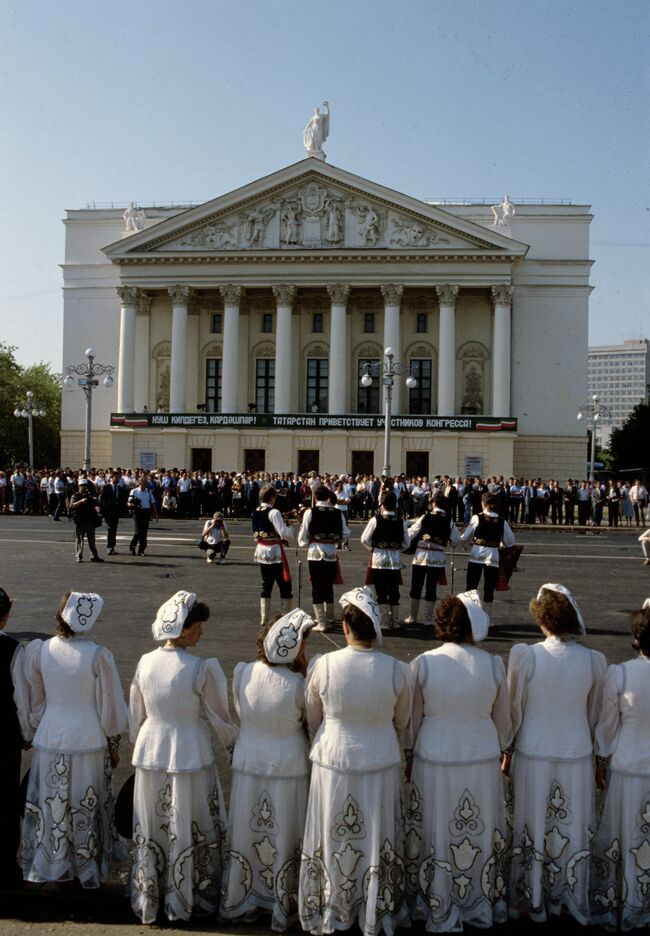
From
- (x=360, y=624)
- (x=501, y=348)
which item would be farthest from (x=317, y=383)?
(x=360, y=624)

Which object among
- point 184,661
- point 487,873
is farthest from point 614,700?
point 184,661

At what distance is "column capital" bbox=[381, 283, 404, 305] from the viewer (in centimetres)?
5269

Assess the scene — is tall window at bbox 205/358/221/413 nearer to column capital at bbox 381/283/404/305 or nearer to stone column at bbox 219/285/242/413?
stone column at bbox 219/285/242/413

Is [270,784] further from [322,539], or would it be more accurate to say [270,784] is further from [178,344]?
[178,344]

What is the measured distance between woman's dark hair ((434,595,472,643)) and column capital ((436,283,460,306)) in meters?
49.0

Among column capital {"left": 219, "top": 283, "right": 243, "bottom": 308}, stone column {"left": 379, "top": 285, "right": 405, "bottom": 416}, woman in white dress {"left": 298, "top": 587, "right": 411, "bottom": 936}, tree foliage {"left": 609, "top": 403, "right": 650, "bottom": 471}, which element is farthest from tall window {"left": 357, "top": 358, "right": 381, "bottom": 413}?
woman in white dress {"left": 298, "top": 587, "right": 411, "bottom": 936}

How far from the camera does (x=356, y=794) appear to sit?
4.73 metres

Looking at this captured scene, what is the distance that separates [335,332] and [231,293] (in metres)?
6.79

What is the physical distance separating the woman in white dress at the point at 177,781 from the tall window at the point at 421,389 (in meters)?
51.2

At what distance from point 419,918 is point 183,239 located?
53.2m

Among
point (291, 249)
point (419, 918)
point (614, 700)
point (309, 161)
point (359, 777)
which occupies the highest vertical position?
point (309, 161)

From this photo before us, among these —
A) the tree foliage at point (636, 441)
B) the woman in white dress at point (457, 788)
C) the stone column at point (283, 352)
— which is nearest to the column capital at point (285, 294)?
the stone column at point (283, 352)

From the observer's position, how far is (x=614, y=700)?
16.2 feet

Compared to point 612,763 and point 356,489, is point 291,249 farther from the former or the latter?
point 612,763
